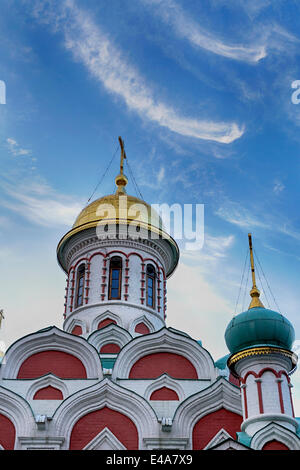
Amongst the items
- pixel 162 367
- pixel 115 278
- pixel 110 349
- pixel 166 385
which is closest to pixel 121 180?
pixel 115 278

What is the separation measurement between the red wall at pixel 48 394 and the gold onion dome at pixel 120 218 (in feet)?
14.4

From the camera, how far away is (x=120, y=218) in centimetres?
1370

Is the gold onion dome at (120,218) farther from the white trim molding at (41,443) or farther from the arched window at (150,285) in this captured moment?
the white trim molding at (41,443)

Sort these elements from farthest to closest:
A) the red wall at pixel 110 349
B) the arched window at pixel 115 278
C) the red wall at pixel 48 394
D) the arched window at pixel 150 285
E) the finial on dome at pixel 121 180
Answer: the finial on dome at pixel 121 180 → the arched window at pixel 150 285 → the arched window at pixel 115 278 → the red wall at pixel 110 349 → the red wall at pixel 48 394

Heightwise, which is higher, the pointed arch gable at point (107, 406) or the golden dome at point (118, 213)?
the golden dome at point (118, 213)

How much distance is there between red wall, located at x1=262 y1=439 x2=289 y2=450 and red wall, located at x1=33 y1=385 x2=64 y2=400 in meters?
3.53

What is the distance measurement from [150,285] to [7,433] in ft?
16.3

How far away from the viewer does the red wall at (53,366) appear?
10.9m

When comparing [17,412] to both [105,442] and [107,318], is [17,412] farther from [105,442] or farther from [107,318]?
[107,318]

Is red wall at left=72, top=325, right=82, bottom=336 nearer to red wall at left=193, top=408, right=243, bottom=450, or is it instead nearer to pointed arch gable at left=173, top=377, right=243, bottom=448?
pointed arch gable at left=173, top=377, right=243, bottom=448

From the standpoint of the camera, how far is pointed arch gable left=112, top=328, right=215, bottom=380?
1109 cm

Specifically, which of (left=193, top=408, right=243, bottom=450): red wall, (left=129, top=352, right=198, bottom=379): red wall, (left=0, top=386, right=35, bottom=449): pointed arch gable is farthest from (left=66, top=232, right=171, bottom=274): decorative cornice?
(left=193, top=408, right=243, bottom=450): red wall

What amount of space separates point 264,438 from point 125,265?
5667 mm

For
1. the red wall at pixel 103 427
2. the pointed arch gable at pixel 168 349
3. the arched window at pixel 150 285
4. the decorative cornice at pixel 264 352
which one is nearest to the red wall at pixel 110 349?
the pointed arch gable at pixel 168 349
